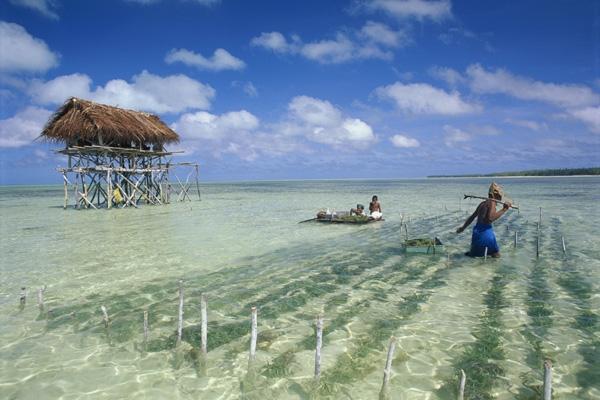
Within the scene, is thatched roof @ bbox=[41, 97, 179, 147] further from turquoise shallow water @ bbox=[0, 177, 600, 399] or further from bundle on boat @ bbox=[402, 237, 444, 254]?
bundle on boat @ bbox=[402, 237, 444, 254]

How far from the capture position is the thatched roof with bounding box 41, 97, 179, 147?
26.8 metres

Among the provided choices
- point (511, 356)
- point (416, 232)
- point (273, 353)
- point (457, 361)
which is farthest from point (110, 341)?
point (416, 232)

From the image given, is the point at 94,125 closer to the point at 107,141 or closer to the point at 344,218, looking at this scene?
the point at 107,141

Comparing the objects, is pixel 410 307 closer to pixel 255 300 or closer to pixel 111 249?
pixel 255 300

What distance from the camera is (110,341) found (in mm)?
5926

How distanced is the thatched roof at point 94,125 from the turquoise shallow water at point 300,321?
15.7 metres

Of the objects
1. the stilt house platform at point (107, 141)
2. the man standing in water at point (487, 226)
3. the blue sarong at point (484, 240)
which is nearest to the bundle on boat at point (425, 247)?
the man standing in water at point (487, 226)

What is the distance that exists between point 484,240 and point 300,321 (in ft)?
23.1

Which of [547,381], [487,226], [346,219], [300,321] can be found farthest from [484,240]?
[346,219]

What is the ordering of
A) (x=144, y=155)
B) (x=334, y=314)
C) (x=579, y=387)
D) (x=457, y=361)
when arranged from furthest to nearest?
(x=144, y=155)
(x=334, y=314)
(x=457, y=361)
(x=579, y=387)

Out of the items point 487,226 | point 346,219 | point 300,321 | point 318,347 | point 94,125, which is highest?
point 94,125

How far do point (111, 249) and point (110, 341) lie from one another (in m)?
8.60

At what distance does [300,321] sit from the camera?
6.62m

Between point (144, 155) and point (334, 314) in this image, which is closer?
point (334, 314)
